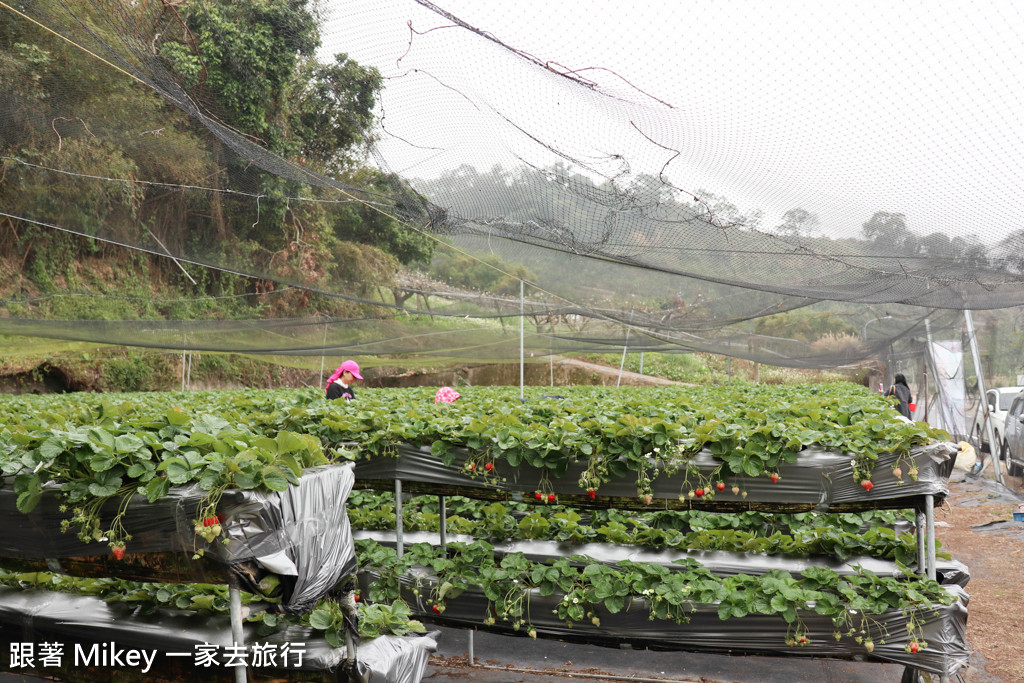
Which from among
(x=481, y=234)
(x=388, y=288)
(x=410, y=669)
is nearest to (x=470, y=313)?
(x=388, y=288)

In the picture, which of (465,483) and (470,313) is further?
(470,313)

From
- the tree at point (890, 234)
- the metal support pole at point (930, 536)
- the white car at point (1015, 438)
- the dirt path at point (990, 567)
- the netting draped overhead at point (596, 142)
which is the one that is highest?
the netting draped overhead at point (596, 142)

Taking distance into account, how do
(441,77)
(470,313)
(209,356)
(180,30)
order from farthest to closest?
(209,356) < (470,313) < (180,30) < (441,77)

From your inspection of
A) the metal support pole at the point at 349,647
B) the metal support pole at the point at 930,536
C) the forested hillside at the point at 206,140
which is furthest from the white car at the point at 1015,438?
the metal support pole at the point at 349,647

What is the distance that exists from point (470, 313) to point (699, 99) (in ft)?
21.0

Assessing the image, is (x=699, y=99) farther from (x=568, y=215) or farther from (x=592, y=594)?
(x=592, y=594)

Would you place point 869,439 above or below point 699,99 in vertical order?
below

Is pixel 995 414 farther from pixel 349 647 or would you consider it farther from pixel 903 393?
pixel 349 647

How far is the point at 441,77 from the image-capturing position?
4203 mm

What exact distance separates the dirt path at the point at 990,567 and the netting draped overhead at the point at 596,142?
190 centimetres

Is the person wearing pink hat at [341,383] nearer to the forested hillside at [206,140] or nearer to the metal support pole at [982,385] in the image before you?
the forested hillside at [206,140]

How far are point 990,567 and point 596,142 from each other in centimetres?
533

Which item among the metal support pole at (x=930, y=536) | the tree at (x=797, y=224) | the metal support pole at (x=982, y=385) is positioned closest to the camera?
the metal support pole at (x=930, y=536)

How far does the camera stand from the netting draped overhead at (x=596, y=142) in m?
3.12
